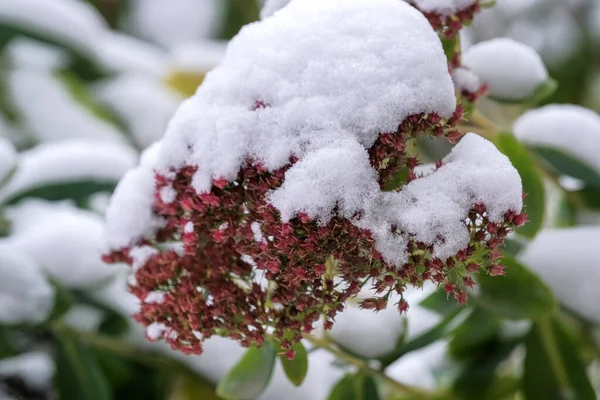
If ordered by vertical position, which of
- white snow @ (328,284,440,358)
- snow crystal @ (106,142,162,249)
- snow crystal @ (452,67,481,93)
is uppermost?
snow crystal @ (106,142,162,249)

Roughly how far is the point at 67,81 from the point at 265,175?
0.84 metres

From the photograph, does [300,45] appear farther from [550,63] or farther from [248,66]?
[550,63]

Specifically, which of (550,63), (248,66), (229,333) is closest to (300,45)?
(248,66)

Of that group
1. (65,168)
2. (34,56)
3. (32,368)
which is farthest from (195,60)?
(32,368)

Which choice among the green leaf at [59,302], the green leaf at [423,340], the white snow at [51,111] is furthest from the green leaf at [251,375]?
the white snow at [51,111]

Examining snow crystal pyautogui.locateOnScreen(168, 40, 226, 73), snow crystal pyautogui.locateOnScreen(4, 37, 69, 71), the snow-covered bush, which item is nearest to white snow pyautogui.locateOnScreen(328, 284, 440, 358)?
the snow-covered bush

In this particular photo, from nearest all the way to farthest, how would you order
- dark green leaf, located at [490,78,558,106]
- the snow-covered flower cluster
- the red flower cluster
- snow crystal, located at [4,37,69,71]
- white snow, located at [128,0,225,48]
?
the snow-covered flower cluster, the red flower cluster, dark green leaf, located at [490,78,558,106], snow crystal, located at [4,37,69,71], white snow, located at [128,0,225,48]

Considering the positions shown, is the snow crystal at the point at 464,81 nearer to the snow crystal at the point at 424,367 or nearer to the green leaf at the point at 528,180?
the green leaf at the point at 528,180

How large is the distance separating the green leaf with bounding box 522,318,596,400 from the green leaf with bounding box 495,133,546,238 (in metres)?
0.10

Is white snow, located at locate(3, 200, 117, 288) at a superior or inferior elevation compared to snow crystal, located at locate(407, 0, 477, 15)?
superior

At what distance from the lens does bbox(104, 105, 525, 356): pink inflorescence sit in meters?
0.36

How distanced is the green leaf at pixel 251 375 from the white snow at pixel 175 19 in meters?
1.71

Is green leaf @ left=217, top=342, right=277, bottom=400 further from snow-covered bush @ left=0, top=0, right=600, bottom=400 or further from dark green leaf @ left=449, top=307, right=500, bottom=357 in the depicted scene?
dark green leaf @ left=449, top=307, right=500, bottom=357

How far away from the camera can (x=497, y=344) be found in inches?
30.3
